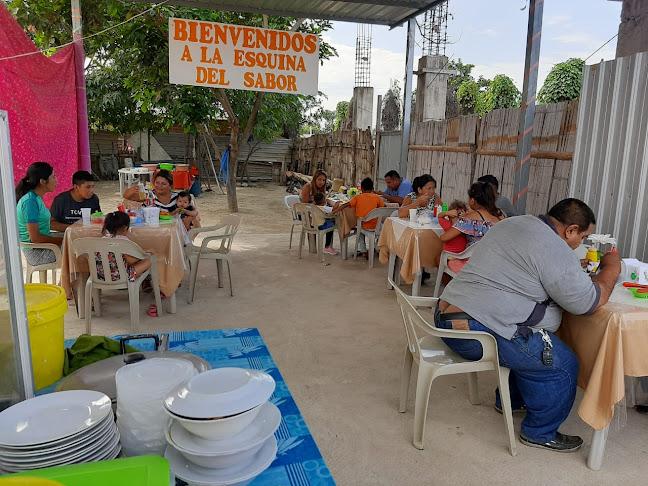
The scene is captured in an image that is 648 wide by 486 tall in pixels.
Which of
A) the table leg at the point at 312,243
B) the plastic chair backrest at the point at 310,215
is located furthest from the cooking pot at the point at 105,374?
the table leg at the point at 312,243

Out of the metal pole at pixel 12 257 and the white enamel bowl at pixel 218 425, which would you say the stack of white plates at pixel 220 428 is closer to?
the white enamel bowl at pixel 218 425

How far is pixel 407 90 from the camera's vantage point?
830 centimetres

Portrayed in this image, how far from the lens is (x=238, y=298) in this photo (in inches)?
210

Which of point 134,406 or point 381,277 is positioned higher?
point 134,406

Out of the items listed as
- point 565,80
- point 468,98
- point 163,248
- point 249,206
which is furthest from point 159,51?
point 468,98

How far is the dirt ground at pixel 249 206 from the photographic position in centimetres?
1053

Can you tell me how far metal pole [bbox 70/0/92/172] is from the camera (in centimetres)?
682

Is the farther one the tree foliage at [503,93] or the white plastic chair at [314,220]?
the tree foliage at [503,93]

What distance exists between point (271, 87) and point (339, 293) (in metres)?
2.99

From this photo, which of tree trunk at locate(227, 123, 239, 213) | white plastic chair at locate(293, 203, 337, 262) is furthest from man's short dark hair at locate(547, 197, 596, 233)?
tree trunk at locate(227, 123, 239, 213)

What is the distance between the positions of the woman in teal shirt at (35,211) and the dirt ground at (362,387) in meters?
0.65

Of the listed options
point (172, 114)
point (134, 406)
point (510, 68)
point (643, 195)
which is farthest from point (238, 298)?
point (510, 68)

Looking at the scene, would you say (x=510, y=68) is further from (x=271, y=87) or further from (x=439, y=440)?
(x=439, y=440)

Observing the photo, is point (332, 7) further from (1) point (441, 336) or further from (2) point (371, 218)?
(1) point (441, 336)
